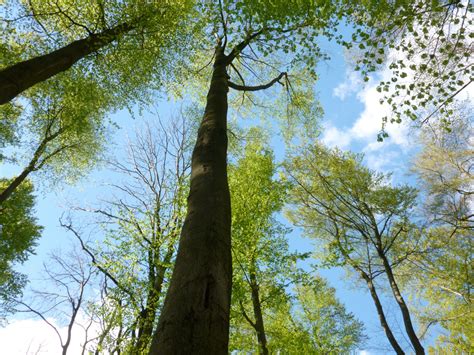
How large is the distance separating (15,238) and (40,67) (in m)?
14.7

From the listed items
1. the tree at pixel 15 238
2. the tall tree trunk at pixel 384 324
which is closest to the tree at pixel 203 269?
the tall tree trunk at pixel 384 324

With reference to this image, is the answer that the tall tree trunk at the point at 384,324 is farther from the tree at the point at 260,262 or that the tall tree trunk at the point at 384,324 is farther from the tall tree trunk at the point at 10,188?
the tall tree trunk at the point at 10,188

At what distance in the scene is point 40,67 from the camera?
550 cm

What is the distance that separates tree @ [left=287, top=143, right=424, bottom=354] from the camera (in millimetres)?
10477

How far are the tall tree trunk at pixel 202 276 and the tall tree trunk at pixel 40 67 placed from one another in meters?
3.40

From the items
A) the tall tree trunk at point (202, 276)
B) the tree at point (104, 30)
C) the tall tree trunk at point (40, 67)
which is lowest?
the tall tree trunk at point (202, 276)

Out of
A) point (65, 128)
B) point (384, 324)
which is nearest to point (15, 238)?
point (65, 128)

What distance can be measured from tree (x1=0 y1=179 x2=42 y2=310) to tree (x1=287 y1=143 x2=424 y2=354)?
14218mm

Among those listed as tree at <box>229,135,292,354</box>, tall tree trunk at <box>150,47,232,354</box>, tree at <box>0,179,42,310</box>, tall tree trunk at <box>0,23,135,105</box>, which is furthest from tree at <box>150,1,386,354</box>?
tree at <box>0,179,42,310</box>

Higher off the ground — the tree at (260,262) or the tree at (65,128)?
the tree at (65,128)

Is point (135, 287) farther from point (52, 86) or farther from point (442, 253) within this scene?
point (442, 253)

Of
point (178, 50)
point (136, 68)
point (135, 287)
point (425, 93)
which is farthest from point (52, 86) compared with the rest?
point (425, 93)

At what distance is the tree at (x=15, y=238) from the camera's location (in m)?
15.8

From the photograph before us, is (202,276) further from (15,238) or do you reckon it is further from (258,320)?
(15,238)
